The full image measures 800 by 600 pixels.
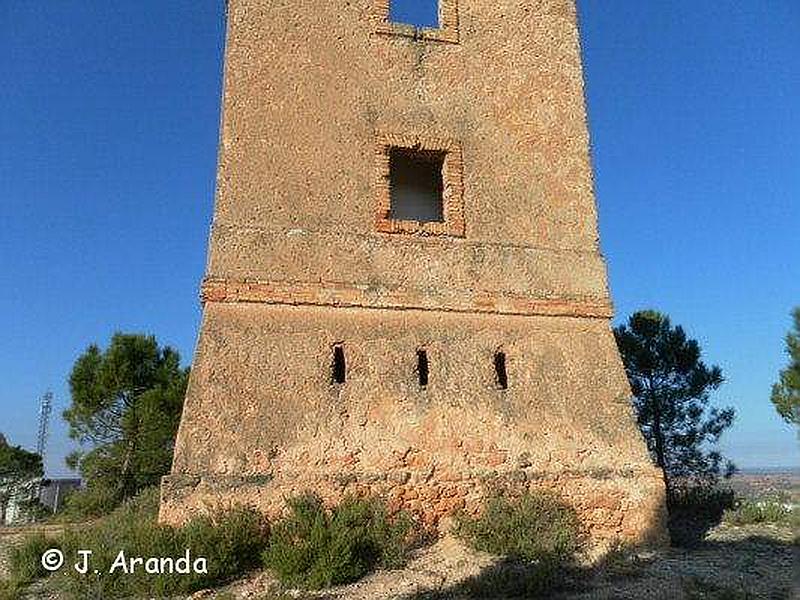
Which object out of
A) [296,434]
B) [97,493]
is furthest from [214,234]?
[97,493]

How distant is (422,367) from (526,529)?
1.90 metres

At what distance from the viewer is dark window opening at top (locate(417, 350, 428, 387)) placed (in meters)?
7.27

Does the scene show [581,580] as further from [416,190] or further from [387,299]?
[416,190]

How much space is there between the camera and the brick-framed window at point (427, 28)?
8.51m

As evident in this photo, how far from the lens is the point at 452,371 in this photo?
7.36 metres

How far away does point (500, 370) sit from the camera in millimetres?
7574

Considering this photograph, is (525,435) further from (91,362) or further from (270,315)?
(91,362)

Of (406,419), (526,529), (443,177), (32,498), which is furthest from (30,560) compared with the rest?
(32,498)

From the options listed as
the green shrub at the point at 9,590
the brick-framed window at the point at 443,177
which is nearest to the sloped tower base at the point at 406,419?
the brick-framed window at the point at 443,177

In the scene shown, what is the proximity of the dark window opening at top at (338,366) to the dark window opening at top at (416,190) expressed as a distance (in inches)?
94.5

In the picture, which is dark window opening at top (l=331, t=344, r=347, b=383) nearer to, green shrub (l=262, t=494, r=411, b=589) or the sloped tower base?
the sloped tower base

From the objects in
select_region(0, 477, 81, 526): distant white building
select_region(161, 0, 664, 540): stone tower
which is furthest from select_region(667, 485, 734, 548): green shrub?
select_region(0, 477, 81, 526): distant white building

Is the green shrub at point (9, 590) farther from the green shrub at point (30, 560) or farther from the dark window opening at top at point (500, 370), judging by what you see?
the dark window opening at top at point (500, 370)

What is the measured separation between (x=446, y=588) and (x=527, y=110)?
5.71 metres
